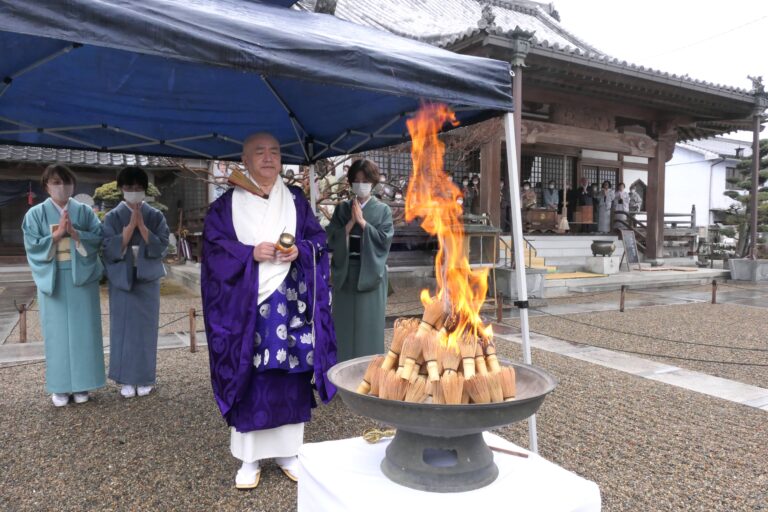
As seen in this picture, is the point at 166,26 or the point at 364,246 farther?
the point at 364,246

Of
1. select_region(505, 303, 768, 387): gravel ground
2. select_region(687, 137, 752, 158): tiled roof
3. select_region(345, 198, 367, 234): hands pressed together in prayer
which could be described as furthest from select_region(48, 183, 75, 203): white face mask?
select_region(687, 137, 752, 158): tiled roof

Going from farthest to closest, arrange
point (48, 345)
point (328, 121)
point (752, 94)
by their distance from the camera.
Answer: point (752, 94)
point (328, 121)
point (48, 345)

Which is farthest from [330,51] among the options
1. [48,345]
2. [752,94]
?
[752,94]

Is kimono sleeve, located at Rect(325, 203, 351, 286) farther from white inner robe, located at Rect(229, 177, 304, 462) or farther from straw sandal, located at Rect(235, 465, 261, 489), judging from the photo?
straw sandal, located at Rect(235, 465, 261, 489)

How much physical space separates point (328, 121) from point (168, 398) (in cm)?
276

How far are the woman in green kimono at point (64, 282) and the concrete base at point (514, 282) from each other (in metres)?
7.24

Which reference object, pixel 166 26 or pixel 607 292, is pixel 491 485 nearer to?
pixel 166 26

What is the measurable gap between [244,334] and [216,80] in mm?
2190

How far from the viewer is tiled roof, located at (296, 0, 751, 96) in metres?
10.2

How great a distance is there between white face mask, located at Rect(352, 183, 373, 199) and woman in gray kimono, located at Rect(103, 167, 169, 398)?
1.71 m

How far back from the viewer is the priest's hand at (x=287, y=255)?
301 cm

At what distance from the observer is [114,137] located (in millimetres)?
4746

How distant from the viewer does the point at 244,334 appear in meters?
2.93

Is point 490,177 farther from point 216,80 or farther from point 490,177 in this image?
point 216,80
